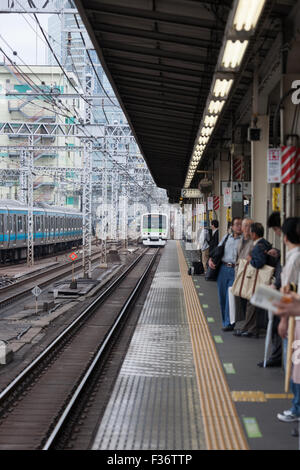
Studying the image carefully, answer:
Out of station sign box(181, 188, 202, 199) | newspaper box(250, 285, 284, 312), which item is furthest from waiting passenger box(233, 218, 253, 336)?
station sign box(181, 188, 202, 199)

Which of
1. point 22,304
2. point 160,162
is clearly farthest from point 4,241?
point 22,304

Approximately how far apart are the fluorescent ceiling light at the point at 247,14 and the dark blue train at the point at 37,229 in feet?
70.6

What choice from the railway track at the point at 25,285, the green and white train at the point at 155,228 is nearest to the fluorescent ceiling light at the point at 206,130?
the railway track at the point at 25,285

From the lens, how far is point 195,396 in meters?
6.01

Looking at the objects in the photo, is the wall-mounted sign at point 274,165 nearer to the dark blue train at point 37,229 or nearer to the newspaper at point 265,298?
the newspaper at point 265,298

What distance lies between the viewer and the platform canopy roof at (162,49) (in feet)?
23.8

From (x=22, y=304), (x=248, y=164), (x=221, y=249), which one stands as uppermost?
(x=248, y=164)

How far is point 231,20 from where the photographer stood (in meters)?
5.36

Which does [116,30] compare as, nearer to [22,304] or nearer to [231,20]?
[231,20]

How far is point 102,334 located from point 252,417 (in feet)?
20.1

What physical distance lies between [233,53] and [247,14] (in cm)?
114

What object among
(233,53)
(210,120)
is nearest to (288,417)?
(233,53)

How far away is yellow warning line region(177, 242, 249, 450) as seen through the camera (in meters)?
4.73

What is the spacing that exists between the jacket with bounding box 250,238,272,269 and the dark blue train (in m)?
19.7
